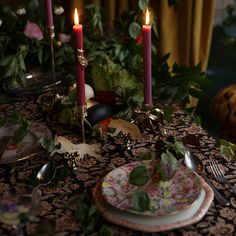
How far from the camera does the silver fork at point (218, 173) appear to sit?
104 cm

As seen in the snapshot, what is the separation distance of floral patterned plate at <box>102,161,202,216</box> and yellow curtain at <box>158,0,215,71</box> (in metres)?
1.10

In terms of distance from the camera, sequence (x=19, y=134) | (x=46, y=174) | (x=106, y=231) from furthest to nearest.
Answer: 1. (x=19, y=134)
2. (x=46, y=174)
3. (x=106, y=231)

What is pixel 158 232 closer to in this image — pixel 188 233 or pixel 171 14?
pixel 188 233

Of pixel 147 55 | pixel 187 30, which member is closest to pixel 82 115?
pixel 147 55

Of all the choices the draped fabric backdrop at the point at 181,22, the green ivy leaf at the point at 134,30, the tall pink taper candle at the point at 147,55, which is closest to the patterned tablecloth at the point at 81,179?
the tall pink taper candle at the point at 147,55

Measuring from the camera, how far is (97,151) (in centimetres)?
119

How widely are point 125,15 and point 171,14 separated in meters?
0.31

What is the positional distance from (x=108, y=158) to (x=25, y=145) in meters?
0.21

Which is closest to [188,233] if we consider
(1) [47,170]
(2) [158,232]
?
(2) [158,232]

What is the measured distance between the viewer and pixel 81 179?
1.08 metres

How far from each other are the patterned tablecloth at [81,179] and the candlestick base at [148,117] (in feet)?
0.07

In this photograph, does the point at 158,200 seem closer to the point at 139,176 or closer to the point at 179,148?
the point at 139,176

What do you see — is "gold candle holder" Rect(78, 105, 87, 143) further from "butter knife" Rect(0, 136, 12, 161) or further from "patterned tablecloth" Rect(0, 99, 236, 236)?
"butter knife" Rect(0, 136, 12, 161)

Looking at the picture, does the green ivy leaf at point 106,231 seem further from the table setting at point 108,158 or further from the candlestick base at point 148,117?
the candlestick base at point 148,117
